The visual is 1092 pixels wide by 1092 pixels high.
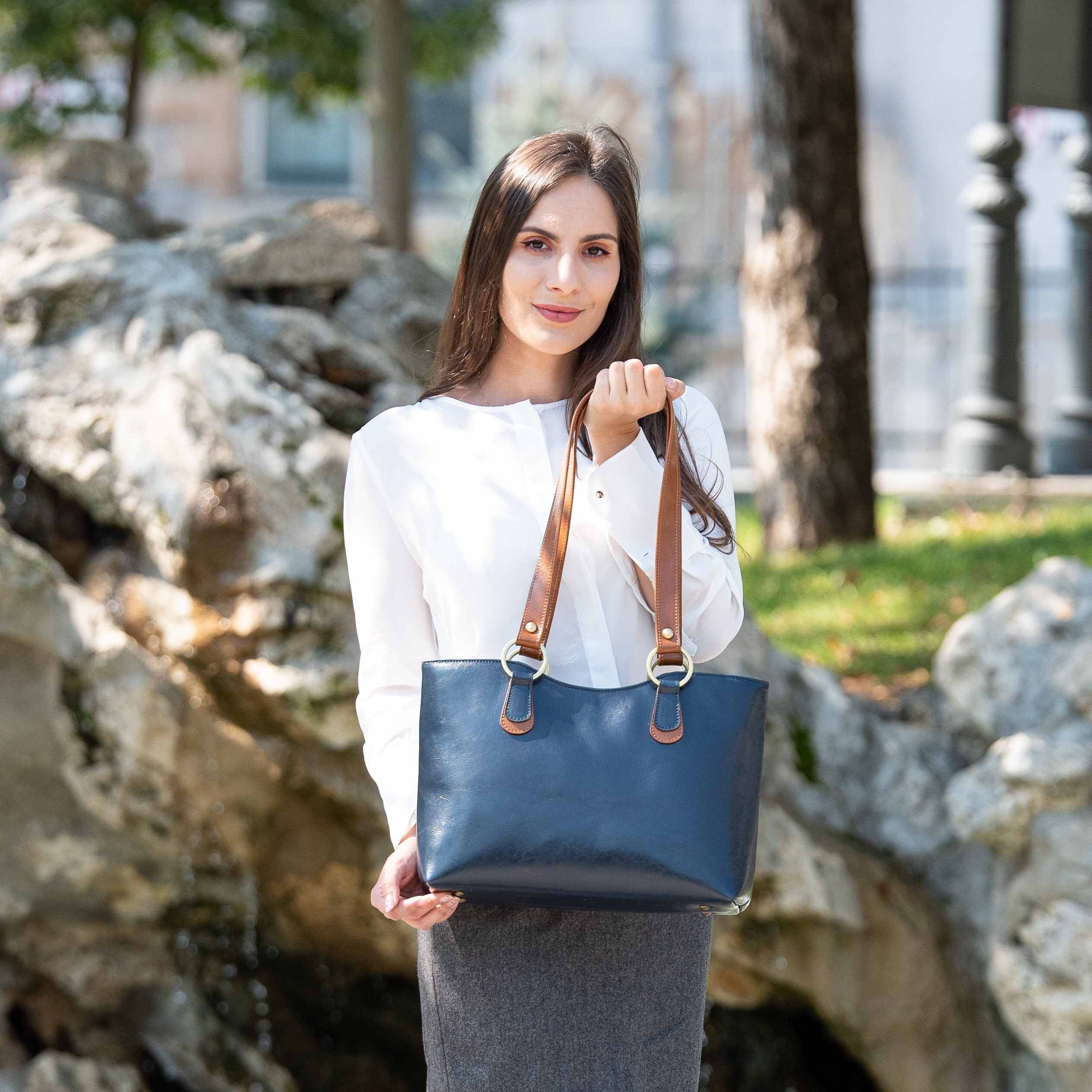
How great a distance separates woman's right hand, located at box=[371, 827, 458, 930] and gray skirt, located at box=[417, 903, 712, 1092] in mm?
93

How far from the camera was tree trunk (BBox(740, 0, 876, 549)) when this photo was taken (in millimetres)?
6746

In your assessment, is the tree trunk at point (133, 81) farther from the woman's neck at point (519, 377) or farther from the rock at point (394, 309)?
the woman's neck at point (519, 377)

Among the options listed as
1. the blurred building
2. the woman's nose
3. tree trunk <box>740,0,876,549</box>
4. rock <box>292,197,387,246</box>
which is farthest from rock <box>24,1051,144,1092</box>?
the blurred building

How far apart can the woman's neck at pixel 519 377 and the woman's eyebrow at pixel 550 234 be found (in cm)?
18

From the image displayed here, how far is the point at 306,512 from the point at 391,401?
71 centimetres

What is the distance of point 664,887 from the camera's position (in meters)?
1.88

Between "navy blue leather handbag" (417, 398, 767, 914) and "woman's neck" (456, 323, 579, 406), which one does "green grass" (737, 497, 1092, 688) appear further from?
"navy blue leather handbag" (417, 398, 767, 914)

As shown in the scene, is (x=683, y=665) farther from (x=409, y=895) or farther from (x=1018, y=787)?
(x=1018, y=787)

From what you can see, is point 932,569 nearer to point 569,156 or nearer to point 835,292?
point 835,292

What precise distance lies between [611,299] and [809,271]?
15.6 feet

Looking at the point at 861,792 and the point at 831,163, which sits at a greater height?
the point at 831,163

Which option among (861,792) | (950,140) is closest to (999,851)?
(861,792)

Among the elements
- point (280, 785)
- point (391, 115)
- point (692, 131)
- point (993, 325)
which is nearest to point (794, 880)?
point (280, 785)

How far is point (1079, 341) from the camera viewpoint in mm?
9922
